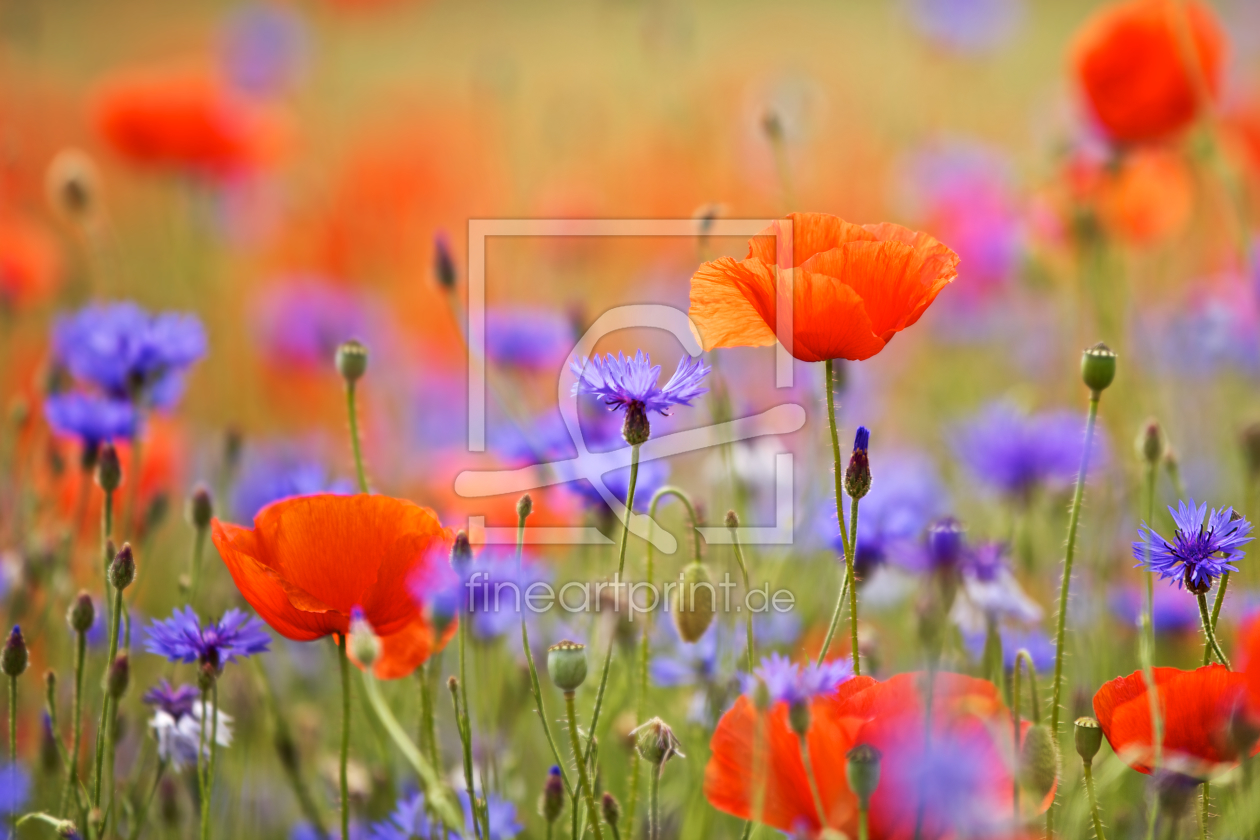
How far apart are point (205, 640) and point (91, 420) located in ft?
1.27

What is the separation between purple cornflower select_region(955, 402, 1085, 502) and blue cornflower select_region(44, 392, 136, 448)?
866mm

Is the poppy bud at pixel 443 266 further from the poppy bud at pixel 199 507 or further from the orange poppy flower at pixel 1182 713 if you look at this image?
the orange poppy flower at pixel 1182 713

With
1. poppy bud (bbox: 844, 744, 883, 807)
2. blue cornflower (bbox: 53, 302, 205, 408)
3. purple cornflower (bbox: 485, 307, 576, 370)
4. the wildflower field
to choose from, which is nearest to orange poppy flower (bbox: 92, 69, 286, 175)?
the wildflower field

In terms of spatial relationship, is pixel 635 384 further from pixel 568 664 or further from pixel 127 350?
pixel 127 350

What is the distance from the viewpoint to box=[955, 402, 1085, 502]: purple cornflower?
120 centimetres

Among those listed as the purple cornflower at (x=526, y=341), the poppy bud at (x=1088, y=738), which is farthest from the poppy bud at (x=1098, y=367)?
the purple cornflower at (x=526, y=341)

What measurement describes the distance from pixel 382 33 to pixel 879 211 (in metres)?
2.19

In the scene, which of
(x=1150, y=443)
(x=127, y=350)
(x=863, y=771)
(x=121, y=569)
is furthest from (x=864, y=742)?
(x=127, y=350)

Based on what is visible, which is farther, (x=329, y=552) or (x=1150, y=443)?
(x=1150, y=443)

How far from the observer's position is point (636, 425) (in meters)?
0.76

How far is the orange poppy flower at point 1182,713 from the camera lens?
646mm

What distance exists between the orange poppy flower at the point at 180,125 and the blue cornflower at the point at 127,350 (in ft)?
4.30

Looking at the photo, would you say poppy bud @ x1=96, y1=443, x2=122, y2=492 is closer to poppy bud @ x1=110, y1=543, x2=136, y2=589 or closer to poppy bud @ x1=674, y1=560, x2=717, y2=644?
poppy bud @ x1=110, y1=543, x2=136, y2=589

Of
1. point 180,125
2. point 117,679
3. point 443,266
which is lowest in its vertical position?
point 117,679
